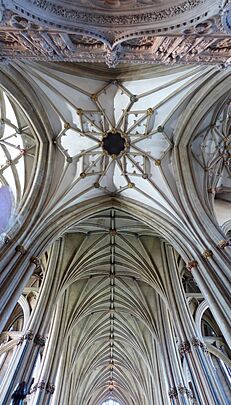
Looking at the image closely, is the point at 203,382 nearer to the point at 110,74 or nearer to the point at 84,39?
the point at 84,39

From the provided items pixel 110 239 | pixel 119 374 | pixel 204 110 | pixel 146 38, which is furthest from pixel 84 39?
pixel 119 374

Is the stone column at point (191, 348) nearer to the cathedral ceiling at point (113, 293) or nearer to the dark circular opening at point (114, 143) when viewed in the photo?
the cathedral ceiling at point (113, 293)

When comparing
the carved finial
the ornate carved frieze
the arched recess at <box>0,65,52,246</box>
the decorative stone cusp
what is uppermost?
the decorative stone cusp

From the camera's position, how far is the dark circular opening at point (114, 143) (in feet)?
40.8

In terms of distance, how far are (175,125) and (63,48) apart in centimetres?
761

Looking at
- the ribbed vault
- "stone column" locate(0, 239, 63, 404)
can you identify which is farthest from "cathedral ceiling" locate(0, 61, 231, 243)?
"stone column" locate(0, 239, 63, 404)

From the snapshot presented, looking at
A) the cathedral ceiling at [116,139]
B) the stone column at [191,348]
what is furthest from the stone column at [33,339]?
the stone column at [191,348]

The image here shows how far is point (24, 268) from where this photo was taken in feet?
28.9

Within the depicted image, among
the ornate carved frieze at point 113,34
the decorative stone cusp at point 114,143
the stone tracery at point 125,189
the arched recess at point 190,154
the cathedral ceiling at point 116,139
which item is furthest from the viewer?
the decorative stone cusp at point 114,143

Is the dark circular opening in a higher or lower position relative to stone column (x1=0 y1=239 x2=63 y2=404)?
higher

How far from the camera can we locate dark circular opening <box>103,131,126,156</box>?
12.4 meters

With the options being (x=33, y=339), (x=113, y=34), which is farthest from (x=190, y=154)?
(x=33, y=339)

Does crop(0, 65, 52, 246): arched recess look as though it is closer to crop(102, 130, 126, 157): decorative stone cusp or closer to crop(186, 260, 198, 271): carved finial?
crop(102, 130, 126, 157): decorative stone cusp

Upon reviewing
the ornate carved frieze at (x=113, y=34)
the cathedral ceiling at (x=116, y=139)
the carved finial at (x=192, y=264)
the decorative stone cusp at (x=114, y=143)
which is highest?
the decorative stone cusp at (x=114, y=143)
